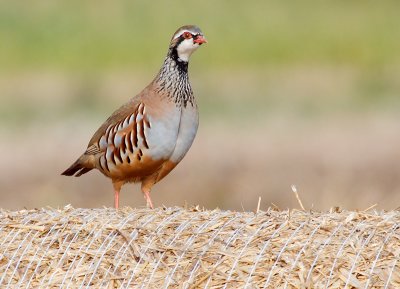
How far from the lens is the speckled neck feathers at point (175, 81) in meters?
10.5

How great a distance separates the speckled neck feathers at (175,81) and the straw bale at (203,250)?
8.96 ft

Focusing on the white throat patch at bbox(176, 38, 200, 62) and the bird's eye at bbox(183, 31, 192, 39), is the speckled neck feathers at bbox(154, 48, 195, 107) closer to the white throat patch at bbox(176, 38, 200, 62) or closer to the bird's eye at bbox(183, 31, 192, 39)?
the white throat patch at bbox(176, 38, 200, 62)

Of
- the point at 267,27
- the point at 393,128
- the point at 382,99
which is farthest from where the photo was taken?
the point at 267,27

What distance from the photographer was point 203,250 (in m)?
7.14

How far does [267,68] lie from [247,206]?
10979 millimetres

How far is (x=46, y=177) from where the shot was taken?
17.0m

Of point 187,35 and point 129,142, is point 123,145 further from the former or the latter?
point 187,35

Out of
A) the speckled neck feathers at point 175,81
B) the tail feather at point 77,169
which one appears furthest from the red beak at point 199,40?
the tail feather at point 77,169

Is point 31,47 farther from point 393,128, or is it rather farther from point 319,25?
point 393,128

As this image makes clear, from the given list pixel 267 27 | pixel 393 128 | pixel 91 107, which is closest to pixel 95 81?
pixel 91 107

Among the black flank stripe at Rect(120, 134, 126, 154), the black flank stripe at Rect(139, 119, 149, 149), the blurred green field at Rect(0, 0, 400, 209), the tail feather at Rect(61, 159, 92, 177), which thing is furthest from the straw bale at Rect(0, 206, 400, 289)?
the blurred green field at Rect(0, 0, 400, 209)

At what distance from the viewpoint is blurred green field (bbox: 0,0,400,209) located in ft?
53.5

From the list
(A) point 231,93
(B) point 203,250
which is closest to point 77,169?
(B) point 203,250

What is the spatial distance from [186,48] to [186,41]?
0.07m
